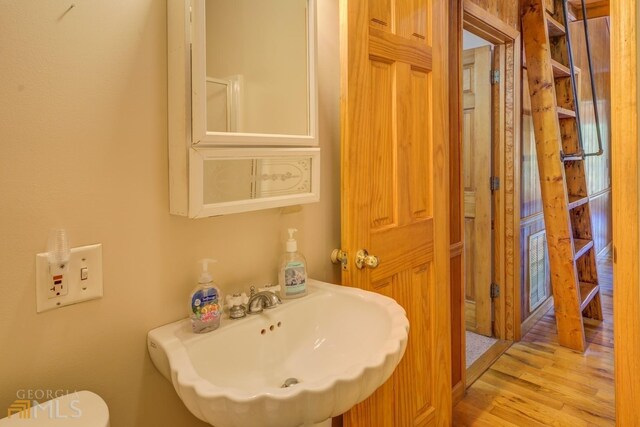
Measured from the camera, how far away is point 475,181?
2.95 metres

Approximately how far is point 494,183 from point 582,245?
85 centimetres

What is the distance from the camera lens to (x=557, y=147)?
2742mm

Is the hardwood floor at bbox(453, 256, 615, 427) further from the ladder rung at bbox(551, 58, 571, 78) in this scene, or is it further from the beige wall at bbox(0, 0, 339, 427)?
the ladder rung at bbox(551, 58, 571, 78)

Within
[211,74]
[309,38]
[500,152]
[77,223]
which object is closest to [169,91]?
[211,74]

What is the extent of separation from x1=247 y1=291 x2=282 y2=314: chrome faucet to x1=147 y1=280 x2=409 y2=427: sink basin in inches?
0.7

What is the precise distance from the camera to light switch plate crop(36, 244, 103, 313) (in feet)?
2.73

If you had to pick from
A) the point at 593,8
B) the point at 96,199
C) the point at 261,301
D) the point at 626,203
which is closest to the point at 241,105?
the point at 96,199

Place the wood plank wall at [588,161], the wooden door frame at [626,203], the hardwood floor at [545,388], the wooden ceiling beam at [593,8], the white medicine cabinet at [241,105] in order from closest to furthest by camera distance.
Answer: the white medicine cabinet at [241,105], the wooden door frame at [626,203], the hardwood floor at [545,388], the wood plank wall at [588,161], the wooden ceiling beam at [593,8]

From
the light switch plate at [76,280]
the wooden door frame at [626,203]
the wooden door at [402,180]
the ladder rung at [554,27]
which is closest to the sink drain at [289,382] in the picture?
the wooden door at [402,180]

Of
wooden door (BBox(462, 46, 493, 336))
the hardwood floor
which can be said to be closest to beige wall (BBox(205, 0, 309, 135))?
the hardwood floor

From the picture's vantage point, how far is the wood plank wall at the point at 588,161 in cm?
307

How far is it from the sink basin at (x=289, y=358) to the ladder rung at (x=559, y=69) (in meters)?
2.40

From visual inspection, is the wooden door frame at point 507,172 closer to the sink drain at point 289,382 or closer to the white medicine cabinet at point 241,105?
the white medicine cabinet at point 241,105

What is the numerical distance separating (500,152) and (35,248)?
2.72 meters
